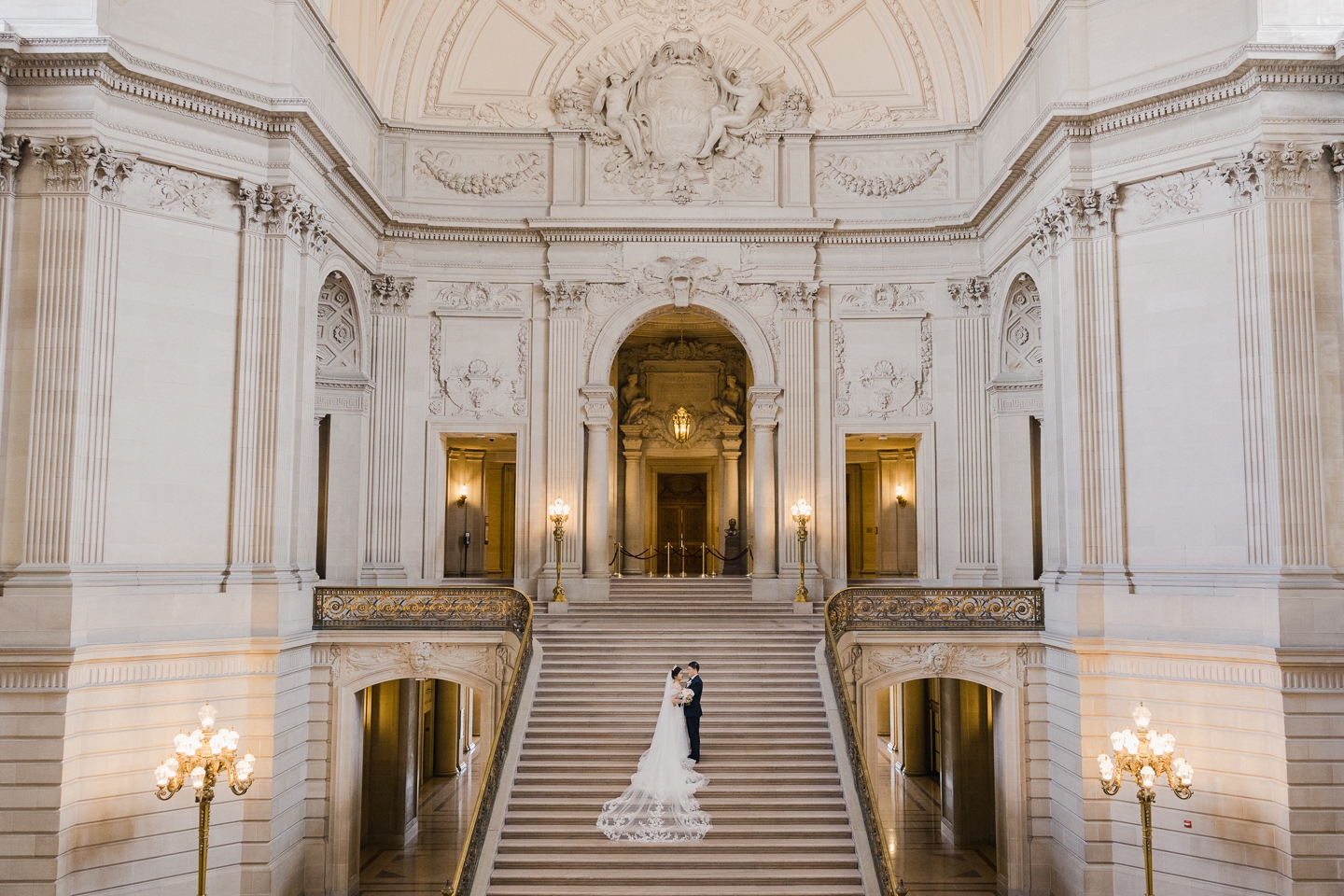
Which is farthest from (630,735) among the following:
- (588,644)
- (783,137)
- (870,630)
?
(783,137)

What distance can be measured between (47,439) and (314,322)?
4058 mm

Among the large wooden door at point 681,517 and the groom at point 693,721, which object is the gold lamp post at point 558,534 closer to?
the groom at point 693,721

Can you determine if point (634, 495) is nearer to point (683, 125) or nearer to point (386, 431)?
point (386, 431)

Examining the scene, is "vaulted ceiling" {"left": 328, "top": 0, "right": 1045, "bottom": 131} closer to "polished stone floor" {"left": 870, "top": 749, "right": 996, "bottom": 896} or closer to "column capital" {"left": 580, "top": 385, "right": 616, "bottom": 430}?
"column capital" {"left": 580, "top": 385, "right": 616, "bottom": 430}

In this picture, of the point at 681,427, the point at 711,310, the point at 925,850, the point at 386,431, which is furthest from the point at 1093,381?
the point at 386,431

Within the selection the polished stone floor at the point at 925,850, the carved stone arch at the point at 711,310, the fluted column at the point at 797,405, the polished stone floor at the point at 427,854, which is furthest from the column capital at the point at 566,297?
the polished stone floor at the point at 925,850

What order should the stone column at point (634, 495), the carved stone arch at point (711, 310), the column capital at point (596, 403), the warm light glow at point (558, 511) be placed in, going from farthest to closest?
1. the stone column at point (634, 495)
2. the carved stone arch at point (711, 310)
3. the column capital at point (596, 403)
4. the warm light glow at point (558, 511)

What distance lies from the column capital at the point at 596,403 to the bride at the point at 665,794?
7.03 m

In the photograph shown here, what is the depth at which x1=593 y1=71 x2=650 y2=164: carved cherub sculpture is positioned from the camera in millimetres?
18734

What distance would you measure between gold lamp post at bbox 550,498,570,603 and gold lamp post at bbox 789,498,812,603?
13.2ft

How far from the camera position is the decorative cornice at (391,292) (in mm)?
18125

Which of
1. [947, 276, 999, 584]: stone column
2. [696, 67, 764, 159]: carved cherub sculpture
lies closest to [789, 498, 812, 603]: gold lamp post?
[947, 276, 999, 584]: stone column

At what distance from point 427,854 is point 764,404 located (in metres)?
9.69

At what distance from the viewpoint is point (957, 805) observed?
17.4 m
